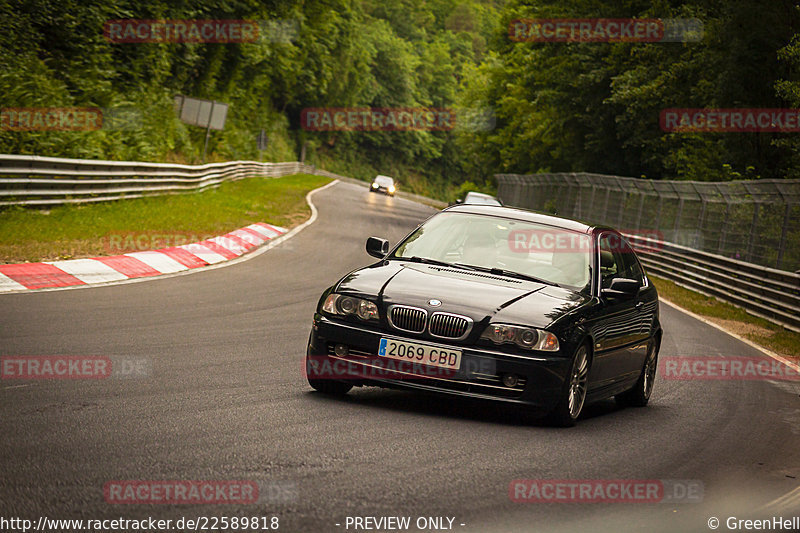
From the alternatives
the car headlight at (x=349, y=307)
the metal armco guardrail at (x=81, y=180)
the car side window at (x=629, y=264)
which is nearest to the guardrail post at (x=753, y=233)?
the car side window at (x=629, y=264)

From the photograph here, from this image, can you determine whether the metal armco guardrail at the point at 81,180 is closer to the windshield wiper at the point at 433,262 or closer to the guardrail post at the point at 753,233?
the windshield wiper at the point at 433,262

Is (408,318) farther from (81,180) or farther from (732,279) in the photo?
(732,279)

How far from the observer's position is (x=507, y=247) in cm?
802

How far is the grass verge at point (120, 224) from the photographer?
14.1 meters

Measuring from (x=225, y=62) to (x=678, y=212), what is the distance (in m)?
32.9

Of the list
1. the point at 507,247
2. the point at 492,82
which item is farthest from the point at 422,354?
the point at 492,82

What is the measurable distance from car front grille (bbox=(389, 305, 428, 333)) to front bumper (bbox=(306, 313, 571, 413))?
67mm

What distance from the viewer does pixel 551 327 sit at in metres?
6.79

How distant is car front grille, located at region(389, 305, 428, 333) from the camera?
22.3 feet

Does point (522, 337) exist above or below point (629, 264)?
below

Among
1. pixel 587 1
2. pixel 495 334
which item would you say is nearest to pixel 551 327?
pixel 495 334

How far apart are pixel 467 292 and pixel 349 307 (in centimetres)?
81

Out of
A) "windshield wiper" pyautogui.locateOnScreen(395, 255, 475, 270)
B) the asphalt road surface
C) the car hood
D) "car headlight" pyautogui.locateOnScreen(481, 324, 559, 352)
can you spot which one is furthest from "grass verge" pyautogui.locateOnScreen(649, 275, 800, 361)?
"car headlight" pyautogui.locateOnScreen(481, 324, 559, 352)

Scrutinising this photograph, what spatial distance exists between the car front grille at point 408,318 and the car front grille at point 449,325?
66mm
